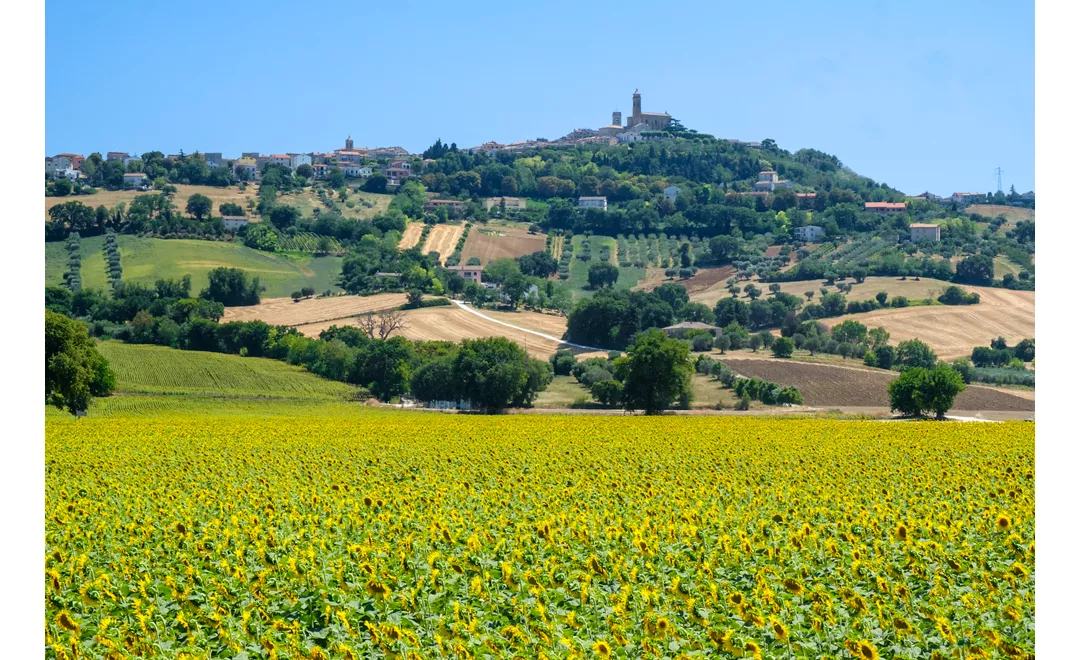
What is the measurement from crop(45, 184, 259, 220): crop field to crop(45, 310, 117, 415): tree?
353 ft

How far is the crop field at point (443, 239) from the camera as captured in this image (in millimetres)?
166000

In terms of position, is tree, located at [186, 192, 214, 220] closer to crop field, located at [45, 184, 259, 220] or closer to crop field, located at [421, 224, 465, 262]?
crop field, located at [45, 184, 259, 220]

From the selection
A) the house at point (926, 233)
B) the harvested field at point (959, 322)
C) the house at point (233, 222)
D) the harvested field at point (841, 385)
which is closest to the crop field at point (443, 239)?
the house at point (233, 222)

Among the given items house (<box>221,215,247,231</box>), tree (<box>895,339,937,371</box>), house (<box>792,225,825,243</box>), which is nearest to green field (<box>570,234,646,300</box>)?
house (<box>792,225,825,243</box>)

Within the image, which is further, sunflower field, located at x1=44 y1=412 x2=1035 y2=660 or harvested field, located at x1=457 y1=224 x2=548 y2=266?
harvested field, located at x1=457 y1=224 x2=548 y2=266

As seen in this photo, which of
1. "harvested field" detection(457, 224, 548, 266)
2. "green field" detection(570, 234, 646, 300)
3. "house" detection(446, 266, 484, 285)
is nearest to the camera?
"house" detection(446, 266, 484, 285)

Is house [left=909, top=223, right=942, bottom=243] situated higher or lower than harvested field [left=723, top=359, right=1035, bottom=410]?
higher

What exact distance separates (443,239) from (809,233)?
5816 cm

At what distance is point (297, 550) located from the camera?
16.8 m

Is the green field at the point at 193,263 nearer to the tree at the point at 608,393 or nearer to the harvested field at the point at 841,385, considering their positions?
the harvested field at the point at 841,385

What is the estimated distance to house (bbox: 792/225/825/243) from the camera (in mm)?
178125

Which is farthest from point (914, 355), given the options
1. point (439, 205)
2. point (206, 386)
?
point (439, 205)

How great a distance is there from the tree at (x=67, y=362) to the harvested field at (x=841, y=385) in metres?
44.4

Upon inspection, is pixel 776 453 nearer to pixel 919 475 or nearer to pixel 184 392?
pixel 919 475
